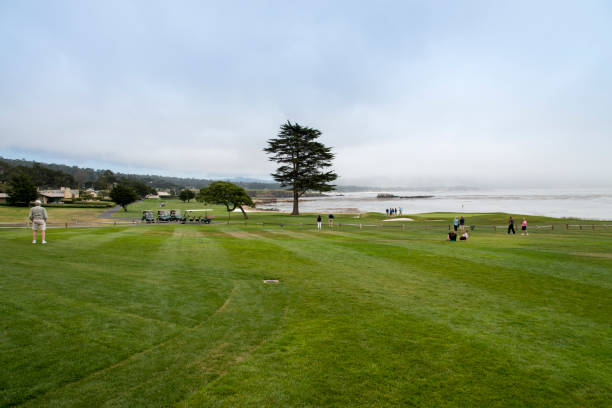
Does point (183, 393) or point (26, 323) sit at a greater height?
point (26, 323)

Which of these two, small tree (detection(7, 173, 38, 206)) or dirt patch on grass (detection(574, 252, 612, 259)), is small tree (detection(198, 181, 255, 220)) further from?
small tree (detection(7, 173, 38, 206))

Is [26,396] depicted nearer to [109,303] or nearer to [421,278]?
[109,303]

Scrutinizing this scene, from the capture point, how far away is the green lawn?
14.6ft

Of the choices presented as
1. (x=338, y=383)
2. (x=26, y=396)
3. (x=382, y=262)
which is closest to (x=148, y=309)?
(x=26, y=396)

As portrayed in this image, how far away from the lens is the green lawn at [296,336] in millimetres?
4445

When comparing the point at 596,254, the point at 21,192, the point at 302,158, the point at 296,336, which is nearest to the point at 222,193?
the point at 302,158

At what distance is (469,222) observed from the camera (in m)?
44.8

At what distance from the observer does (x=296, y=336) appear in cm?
639

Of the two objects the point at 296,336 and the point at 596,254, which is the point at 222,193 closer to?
the point at 596,254

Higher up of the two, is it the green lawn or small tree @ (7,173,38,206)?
small tree @ (7,173,38,206)

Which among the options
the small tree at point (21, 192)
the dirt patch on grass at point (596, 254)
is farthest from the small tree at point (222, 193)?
the small tree at point (21, 192)

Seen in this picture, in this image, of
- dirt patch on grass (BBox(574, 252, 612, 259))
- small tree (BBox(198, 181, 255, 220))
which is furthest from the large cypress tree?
dirt patch on grass (BBox(574, 252, 612, 259))

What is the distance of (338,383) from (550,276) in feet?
35.7

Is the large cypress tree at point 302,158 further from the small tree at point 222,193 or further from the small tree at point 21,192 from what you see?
the small tree at point 21,192
